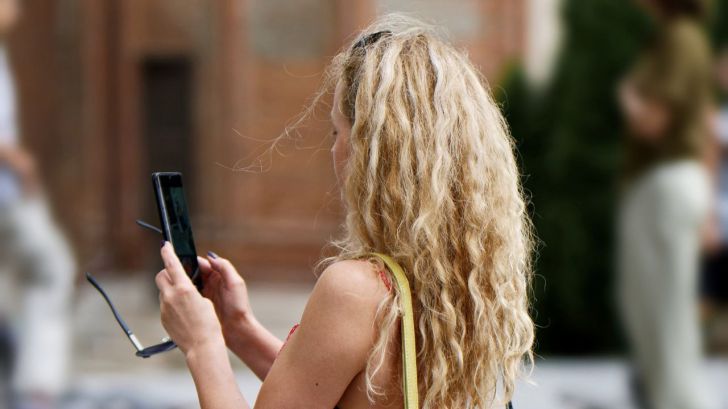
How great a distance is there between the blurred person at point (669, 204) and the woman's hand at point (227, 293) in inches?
181

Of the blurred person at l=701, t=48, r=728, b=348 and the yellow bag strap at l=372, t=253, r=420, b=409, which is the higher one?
the yellow bag strap at l=372, t=253, r=420, b=409

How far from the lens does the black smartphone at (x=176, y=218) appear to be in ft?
6.31

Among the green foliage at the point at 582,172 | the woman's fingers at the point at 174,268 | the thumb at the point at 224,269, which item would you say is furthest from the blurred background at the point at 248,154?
the woman's fingers at the point at 174,268

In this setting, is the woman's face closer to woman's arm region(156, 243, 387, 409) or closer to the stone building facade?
woman's arm region(156, 243, 387, 409)

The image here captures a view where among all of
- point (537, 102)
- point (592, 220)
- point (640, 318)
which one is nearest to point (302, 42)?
point (537, 102)

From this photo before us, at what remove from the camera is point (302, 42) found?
1045 centimetres

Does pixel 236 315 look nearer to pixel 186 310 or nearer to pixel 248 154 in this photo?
pixel 186 310

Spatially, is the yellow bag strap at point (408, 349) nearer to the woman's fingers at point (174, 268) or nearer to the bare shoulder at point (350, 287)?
the bare shoulder at point (350, 287)

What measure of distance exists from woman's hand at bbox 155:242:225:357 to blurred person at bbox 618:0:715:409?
4829 millimetres

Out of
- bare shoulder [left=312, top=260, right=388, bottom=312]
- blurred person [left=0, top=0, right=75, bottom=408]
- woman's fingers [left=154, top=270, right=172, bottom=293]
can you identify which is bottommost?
blurred person [left=0, top=0, right=75, bottom=408]

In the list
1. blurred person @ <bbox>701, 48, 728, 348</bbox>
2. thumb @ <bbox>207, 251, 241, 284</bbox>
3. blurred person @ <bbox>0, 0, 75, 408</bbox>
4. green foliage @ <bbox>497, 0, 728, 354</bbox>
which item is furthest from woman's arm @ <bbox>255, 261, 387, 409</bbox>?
green foliage @ <bbox>497, 0, 728, 354</bbox>

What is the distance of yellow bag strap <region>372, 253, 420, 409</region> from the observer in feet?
5.71

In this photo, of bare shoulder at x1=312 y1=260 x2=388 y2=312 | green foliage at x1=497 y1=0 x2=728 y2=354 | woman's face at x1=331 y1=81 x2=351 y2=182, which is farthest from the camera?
green foliage at x1=497 y1=0 x2=728 y2=354

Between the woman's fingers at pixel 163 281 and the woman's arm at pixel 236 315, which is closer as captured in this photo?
the woman's fingers at pixel 163 281
